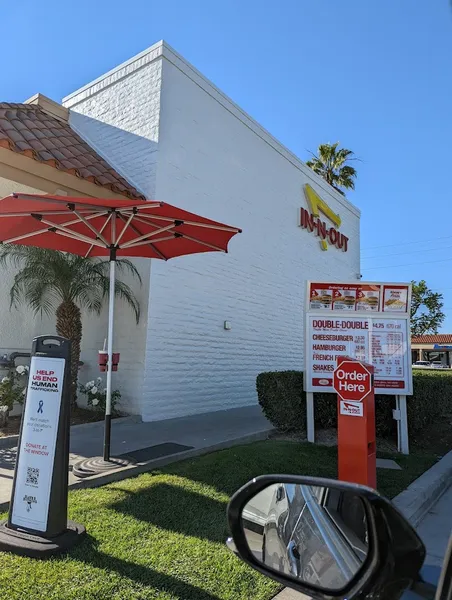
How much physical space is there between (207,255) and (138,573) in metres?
7.73

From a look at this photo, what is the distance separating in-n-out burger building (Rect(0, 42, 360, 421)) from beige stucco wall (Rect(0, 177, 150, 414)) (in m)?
0.03

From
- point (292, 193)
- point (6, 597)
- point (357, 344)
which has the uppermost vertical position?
point (292, 193)

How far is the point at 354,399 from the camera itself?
189 inches

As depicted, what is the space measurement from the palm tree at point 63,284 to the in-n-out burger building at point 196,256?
0.47 metres

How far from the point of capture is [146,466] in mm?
5301

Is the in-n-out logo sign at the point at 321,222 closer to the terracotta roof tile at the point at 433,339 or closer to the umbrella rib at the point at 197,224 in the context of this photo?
the umbrella rib at the point at 197,224

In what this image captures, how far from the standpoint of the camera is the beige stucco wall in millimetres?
8539

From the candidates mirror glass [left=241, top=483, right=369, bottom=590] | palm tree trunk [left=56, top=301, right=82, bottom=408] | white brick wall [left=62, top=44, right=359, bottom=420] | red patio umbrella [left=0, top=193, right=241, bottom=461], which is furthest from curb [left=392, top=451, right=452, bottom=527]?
palm tree trunk [left=56, top=301, right=82, bottom=408]

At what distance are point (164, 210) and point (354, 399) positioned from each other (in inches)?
113

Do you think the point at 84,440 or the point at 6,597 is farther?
the point at 84,440

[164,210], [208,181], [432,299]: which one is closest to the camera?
[164,210]

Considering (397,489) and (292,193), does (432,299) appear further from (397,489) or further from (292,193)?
(397,489)

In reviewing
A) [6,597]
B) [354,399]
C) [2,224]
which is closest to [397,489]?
[354,399]

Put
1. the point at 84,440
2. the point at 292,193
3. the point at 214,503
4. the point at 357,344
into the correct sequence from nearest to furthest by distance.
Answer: the point at 214,503
the point at 84,440
the point at 357,344
the point at 292,193
